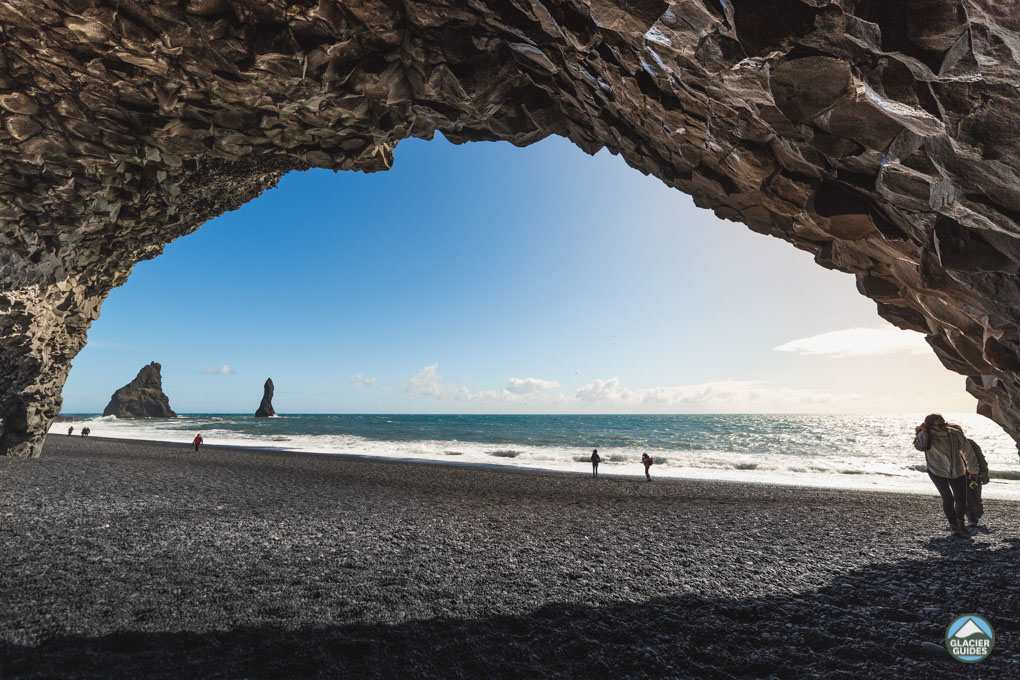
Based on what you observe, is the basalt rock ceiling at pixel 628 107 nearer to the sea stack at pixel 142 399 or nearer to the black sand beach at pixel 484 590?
the black sand beach at pixel 484 590

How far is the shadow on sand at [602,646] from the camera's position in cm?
451

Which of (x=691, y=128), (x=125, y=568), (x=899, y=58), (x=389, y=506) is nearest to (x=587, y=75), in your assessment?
(x=691, y=128)

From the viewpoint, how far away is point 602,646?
5.09m

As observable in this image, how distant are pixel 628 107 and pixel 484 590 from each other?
9.01 m

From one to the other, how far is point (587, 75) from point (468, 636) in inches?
357

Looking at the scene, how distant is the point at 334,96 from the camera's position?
389 inches

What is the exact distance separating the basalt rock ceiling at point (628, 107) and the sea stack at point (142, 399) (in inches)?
6009

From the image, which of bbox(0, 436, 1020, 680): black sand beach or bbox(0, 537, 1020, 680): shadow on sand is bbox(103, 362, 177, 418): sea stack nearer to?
bbox(0, 436, 1020, 680): black sand beach

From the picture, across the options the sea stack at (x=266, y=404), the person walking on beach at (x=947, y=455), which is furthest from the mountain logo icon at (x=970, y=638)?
the sea stack at (x=266, y=404)

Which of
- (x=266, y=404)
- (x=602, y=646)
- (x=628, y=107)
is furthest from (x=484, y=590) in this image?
(x=266, y=404)

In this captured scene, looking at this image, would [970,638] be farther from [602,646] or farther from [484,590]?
[484,590]

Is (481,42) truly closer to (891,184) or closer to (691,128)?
(691,128)

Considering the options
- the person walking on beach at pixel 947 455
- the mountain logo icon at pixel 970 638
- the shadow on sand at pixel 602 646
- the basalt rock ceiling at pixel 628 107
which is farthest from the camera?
the person walking on beach at pixel 947 455

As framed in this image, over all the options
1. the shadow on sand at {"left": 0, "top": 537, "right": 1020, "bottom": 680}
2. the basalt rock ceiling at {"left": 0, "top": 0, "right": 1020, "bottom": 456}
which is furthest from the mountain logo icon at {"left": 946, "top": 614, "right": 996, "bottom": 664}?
the basalt rock ceiling at {"left": 0, "top": 0, "right": 1020, "bottom": 456}
